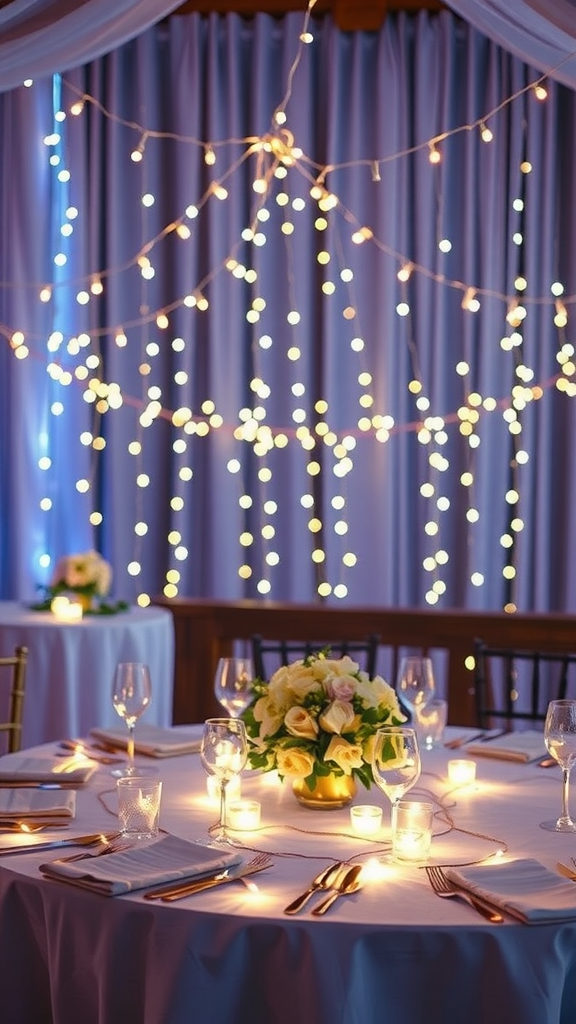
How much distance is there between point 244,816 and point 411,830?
0.95ft

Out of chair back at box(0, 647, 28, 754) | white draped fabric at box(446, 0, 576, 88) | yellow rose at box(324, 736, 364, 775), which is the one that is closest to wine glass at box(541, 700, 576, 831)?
yellow rose at box(324, 736, 364, 775)

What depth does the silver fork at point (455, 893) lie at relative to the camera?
1.53 metres

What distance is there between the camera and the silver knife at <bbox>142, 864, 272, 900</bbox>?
1.58 metres

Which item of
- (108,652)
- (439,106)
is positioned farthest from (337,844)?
(439,106)

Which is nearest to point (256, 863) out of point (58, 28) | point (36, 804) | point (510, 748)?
point (36, 804)

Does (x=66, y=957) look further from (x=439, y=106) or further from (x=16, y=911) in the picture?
(x=439, y=106)

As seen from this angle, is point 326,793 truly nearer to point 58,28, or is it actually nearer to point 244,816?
point 244,816

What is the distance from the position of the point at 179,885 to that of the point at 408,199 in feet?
14.3

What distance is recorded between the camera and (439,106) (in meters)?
5.45

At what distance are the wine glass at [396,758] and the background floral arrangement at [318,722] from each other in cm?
18

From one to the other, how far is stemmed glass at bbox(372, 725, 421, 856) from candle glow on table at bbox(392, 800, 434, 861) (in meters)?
0.02

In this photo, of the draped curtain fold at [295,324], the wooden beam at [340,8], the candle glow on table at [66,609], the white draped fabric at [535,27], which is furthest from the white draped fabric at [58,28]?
the wooden beam at [340,8]

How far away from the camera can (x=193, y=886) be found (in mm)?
1614

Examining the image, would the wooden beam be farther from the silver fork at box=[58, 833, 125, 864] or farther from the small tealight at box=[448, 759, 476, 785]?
the silver fork at box=[58, 833, 125, 864]
